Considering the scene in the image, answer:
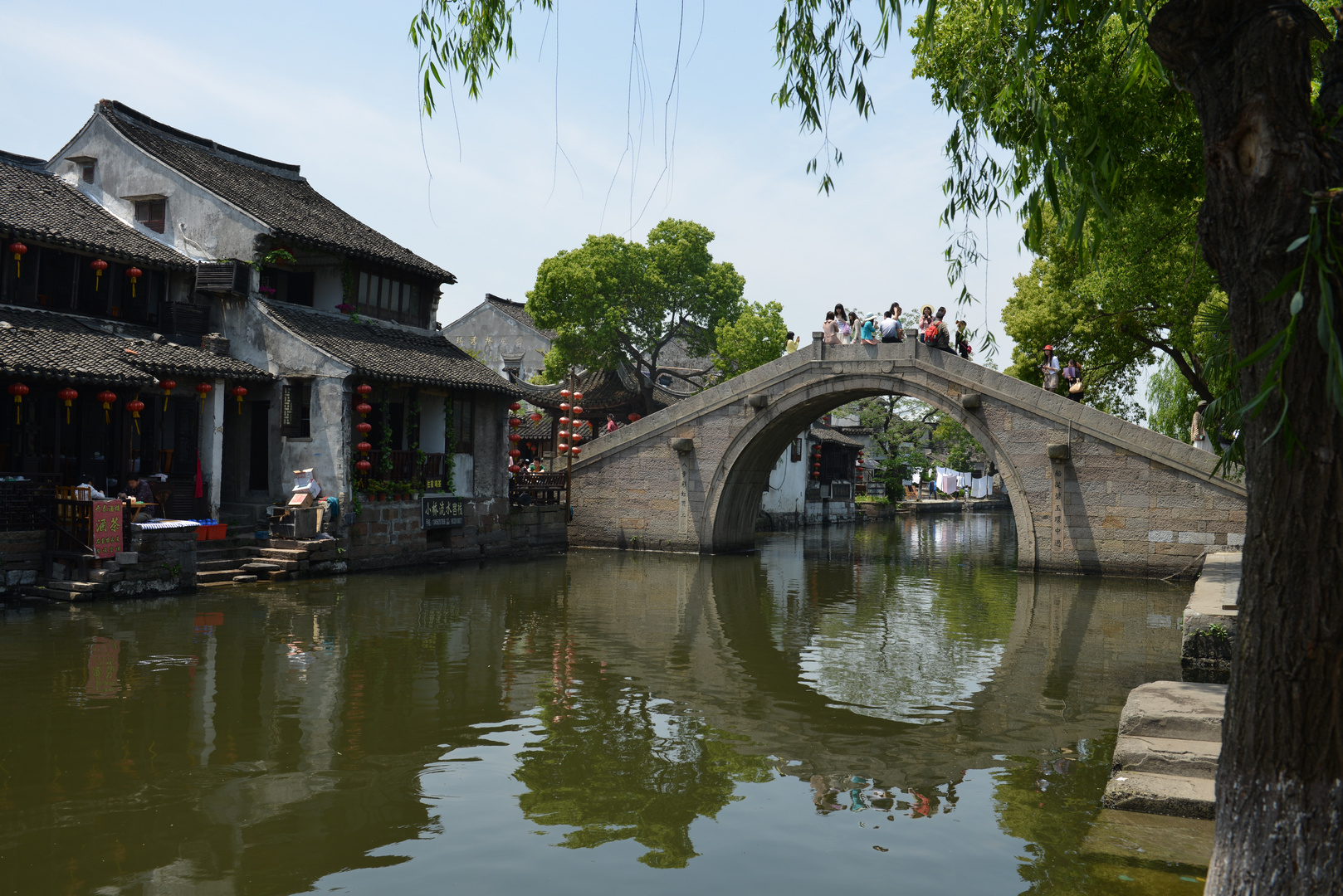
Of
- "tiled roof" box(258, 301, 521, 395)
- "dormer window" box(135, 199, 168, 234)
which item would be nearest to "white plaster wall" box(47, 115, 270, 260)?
"dormer window" box(135, 199, 168, 234)

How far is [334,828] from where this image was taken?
506 cm

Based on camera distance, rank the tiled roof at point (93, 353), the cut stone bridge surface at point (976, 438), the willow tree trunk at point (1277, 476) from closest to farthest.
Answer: the willow tree trunk at point (1277, 476), the tiled roof at point (93, 353), the cut stone bridge surface at point (976, 438)

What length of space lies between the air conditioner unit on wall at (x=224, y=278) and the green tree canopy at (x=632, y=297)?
12376 millimetres

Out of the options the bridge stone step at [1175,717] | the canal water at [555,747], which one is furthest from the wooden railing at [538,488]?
the bridge stone step at [1175,717]

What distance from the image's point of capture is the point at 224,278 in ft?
53.6

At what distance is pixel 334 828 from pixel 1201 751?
4674 millimetres

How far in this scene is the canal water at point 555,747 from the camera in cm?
466

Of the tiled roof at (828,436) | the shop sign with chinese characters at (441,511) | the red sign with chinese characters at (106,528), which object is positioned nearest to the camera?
the red sign with chinese characters at (106,528)

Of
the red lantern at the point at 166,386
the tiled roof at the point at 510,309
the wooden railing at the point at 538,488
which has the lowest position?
the wooden railing at the point at 538,488

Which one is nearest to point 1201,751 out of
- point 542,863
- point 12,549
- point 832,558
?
point 542,863

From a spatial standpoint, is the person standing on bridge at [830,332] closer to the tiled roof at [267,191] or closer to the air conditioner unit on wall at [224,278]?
the tiled roof at [267,191]

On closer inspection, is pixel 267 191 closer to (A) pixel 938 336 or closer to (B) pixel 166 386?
(B) pixel 166 386

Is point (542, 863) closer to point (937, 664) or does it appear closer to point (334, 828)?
point (334, 828)

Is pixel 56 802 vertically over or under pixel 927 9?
under
